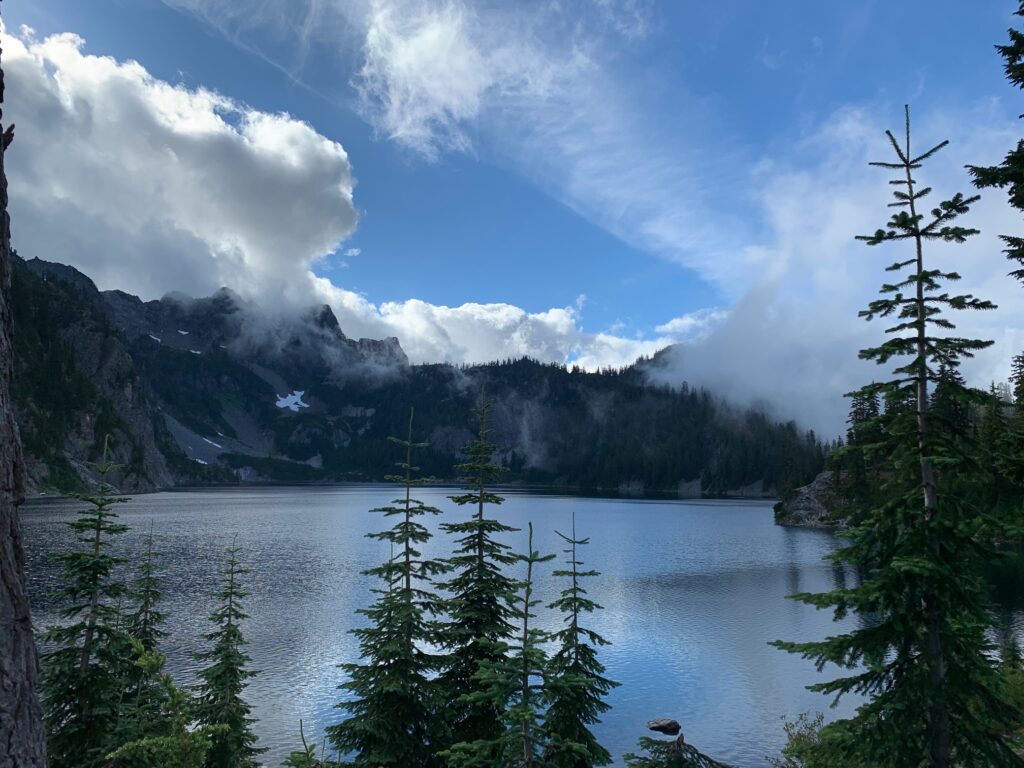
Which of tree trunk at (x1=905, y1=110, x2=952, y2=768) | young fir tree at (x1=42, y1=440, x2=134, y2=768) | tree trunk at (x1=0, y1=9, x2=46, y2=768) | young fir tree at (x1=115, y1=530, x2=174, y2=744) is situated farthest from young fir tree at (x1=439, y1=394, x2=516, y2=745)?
tree trunk at (x1=0, y1=9, x2=46, y2=768)

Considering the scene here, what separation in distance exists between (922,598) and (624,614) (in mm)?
47077

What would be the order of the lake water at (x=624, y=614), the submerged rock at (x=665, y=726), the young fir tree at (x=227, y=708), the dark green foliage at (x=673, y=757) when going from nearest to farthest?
the dark green foliage at (x=673, y=757) → the young fir tree at (x=227, y=708) → the submerged rock at (x=665, y=726) → the lake water at (x=624, y=614)

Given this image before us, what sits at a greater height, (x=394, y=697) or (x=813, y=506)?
(x=394, y=697)

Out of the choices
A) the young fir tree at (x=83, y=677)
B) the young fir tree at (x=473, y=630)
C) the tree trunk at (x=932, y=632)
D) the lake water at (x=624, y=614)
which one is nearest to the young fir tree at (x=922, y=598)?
the tree trunk at (x=932, y=632)

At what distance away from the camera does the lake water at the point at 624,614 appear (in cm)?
3378

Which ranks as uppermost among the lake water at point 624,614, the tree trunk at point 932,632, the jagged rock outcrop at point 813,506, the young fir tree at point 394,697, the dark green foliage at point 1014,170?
the dark green foliage at point 1014,170

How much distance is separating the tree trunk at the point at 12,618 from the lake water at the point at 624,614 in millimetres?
27661

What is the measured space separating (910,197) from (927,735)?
1020cm

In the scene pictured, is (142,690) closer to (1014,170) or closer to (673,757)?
(673,757)

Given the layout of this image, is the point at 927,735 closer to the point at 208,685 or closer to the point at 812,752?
the point at 812,752

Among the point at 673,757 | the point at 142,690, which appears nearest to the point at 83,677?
the point at 142,690

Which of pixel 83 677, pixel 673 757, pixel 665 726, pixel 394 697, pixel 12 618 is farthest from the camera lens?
pixel 665 726

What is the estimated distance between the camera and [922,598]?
10.4 m

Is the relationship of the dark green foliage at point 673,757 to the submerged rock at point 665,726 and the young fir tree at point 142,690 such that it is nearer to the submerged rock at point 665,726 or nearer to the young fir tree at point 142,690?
the young fir tree at point 142,690
